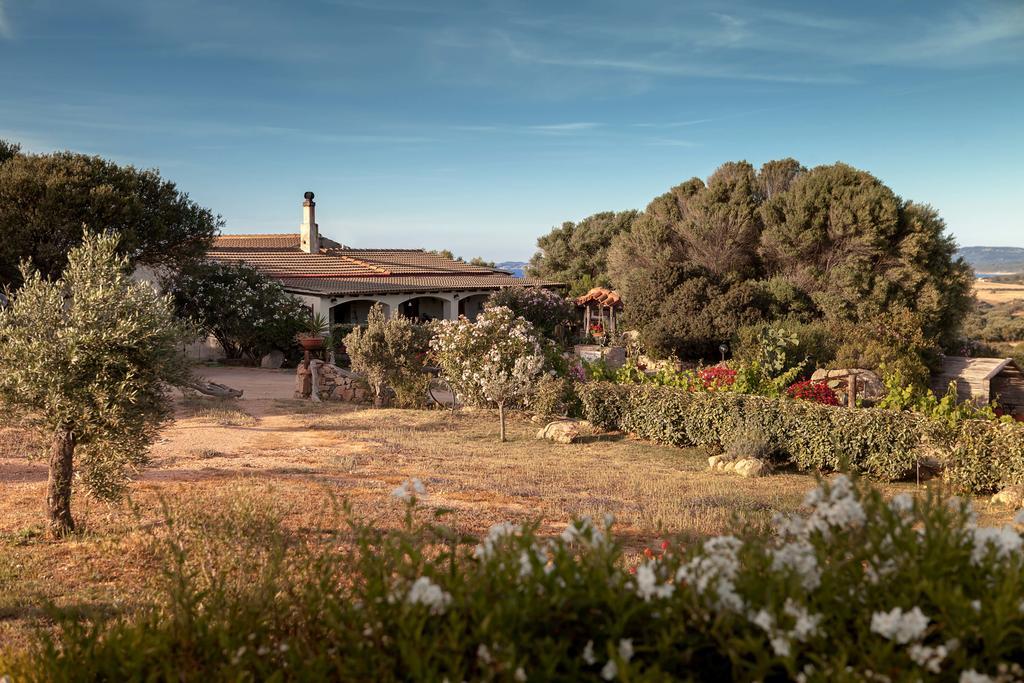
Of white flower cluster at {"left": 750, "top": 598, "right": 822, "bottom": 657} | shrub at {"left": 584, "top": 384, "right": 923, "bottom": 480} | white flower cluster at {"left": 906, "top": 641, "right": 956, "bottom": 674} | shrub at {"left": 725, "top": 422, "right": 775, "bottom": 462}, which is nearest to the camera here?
white flower cluster at {"left": 906, "top": 641, "right": 956, "bottom": 674}

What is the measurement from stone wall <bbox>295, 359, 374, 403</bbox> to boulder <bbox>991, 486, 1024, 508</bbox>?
43.6ft

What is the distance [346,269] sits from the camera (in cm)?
3381

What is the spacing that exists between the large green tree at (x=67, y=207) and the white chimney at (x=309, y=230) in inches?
490

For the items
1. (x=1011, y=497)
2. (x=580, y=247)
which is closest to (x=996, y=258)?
(x=580, y=247)

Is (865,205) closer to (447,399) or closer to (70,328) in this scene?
(447,399)

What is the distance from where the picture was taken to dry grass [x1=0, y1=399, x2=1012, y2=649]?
6914mm

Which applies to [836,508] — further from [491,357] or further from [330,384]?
[330,384]

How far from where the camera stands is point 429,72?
25922mm

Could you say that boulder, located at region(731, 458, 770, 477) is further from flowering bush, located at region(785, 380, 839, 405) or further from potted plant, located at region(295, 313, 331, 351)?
potted plant, located at region(295, 313, 331, 351)

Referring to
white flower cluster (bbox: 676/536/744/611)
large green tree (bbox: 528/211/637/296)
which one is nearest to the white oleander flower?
white flower cluster (bbox: 676/536/744/611)

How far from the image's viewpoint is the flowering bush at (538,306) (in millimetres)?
29547

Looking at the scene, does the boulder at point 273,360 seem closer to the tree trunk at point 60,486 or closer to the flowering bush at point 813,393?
the flowering bush at point 813,393

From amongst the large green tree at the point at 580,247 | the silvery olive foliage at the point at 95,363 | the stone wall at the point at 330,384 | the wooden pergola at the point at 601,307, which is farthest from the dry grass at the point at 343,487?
the large green tree at the point at 580,247

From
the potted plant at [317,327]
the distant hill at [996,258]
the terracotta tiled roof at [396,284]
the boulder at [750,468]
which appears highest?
the distant hill at [996,258]
